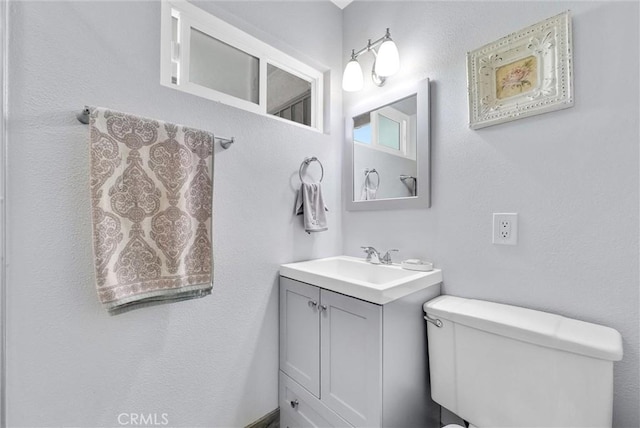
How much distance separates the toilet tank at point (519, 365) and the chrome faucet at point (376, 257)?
38 centimetres

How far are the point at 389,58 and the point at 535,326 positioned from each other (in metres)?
1.32

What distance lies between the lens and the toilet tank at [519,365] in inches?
30.5

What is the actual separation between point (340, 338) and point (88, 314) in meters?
0.92

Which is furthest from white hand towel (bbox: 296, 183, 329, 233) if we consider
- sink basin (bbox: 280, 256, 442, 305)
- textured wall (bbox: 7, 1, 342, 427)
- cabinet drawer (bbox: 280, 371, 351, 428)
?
cabinet drawer (bbox: 280, 371, 351, 428)

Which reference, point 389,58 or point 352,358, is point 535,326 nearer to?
point 352,358

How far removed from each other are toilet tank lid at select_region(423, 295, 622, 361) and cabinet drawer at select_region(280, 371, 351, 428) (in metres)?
0.62

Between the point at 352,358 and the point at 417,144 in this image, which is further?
the point at 417,144

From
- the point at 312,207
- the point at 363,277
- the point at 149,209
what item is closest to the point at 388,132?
the point at 312,207

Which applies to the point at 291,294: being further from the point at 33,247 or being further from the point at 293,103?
the point at 293,103

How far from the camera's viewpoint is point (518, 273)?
1075 mm

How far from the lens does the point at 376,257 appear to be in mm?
1556

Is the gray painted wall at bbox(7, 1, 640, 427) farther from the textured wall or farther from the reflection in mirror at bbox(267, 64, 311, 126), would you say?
the reflection in mirror at bbox(267, 64, 311, 126)
